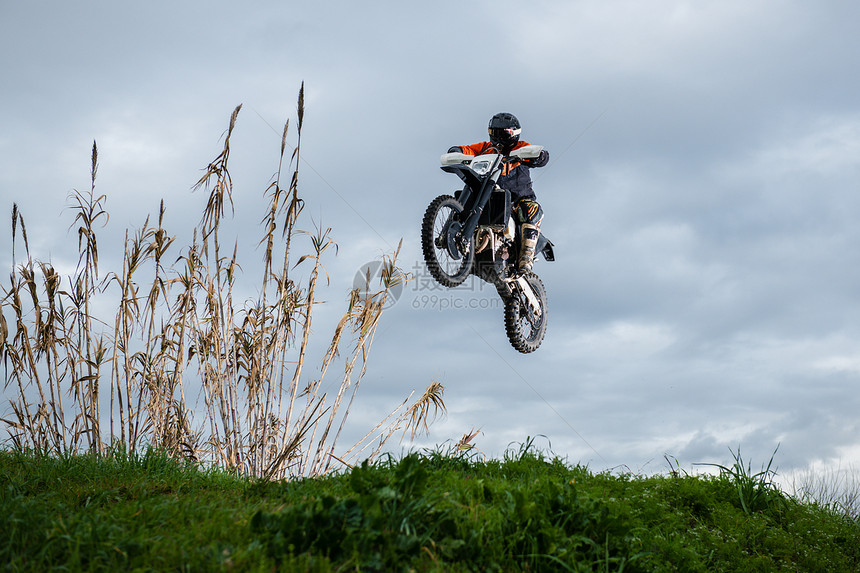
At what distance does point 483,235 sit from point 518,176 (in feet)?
2.16

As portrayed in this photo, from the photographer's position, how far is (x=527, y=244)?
6055mm

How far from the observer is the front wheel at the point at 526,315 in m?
6.50

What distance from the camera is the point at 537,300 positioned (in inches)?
278

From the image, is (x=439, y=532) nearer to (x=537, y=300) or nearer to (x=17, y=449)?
(x=17, y=449)

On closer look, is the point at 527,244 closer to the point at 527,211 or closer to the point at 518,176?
the point at 527,211

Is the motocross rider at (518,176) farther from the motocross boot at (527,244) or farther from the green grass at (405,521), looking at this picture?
the green grass at (405,521)

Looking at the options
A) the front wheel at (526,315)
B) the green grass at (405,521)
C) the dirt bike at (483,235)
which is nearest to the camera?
the green grass at (405,521)

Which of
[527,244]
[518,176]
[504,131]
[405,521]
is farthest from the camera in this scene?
[527,244]

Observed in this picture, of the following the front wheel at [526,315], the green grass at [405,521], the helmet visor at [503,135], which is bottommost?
the green grass at [405,521]

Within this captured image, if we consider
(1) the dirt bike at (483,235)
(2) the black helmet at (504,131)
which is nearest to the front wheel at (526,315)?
(1) the dirt bike at (483,235)

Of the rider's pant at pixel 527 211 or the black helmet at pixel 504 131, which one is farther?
the rider's pant at pixel 527 211

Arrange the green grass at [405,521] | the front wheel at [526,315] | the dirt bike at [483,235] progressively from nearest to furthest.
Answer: the green grass at [405,521]
the dirt bike at [483,235]
the front wheel at [526,315]

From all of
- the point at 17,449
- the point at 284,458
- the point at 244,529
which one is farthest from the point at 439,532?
the point at 17,449

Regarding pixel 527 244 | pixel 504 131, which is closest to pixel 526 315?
pixel 527 244
